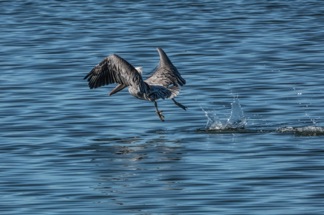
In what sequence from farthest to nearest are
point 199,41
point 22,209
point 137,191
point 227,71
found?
point 199,41 < point 227,71 < point 137,191 < point 22,209

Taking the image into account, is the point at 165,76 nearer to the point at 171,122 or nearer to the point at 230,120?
the point at 171,122

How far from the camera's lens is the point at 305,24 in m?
30.0

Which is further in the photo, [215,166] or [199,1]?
[199,1]

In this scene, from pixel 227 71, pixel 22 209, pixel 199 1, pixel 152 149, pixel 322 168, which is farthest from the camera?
pixel 199 1

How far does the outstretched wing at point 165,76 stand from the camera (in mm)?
17406

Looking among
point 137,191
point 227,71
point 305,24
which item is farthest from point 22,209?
point 305,24

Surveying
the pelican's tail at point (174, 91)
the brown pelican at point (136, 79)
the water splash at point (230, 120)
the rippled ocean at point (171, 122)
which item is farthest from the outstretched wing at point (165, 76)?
the water splash at point (230, 120)

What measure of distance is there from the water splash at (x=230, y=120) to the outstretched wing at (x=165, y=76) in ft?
2.59

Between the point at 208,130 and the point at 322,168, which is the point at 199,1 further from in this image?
the point at 322,168

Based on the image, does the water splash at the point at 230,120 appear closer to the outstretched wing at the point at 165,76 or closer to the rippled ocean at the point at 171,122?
the rippled ocean at the point at 171,122

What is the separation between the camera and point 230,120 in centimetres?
1781

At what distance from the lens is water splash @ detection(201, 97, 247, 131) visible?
17188 mm

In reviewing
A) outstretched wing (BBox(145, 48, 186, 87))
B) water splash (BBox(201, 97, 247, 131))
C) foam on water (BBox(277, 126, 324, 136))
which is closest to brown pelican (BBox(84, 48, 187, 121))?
outstretched wing (BBox(145, 48, 186, 87))

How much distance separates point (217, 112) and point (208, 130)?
1.75 meters
